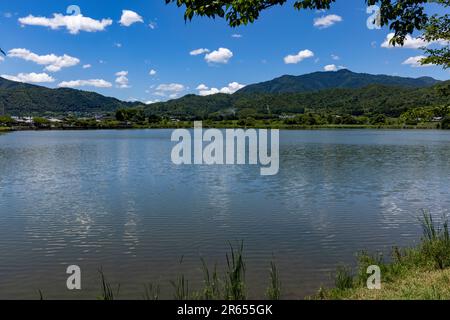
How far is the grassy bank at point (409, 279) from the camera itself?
9.24 m

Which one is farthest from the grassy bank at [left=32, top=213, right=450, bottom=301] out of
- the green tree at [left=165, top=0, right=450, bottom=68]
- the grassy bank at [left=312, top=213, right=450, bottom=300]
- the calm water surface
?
the green tree at [left=165, top=0, right=450, bottom=68]

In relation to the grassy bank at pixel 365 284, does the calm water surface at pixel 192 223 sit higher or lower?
lower

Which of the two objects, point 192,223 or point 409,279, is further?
point 192,223

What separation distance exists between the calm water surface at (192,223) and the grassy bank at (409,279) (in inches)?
58.0

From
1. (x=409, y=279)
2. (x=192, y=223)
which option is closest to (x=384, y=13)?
(x=409, y=279)

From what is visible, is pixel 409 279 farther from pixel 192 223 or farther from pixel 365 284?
pixel 192 223

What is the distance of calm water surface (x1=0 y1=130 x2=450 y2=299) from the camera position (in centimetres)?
1413

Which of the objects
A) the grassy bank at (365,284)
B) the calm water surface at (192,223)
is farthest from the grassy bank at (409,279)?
the calm water surface at (192,223)

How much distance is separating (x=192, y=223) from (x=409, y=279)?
12.1 m

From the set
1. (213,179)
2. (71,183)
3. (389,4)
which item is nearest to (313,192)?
(213,179)

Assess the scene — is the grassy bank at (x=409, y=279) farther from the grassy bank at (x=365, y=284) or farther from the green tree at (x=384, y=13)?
the green tree at (x=384, y=13)

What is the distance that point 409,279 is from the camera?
10.7m
